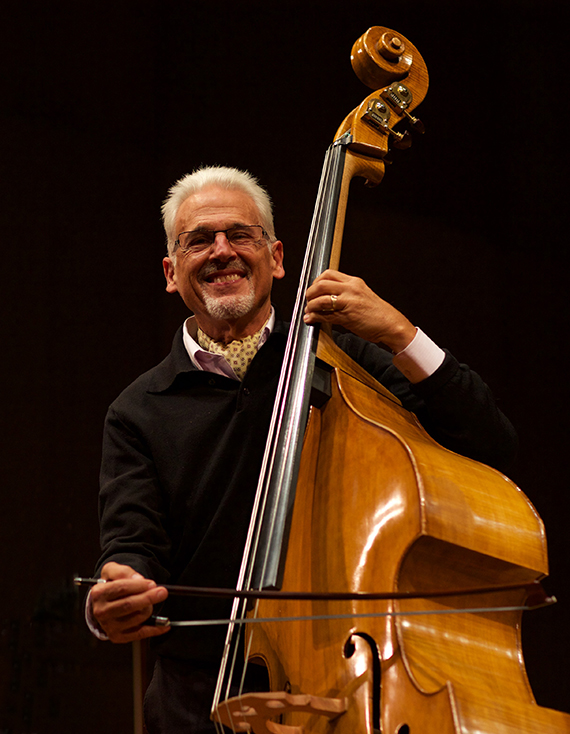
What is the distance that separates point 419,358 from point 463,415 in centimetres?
11

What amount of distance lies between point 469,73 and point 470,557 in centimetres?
192

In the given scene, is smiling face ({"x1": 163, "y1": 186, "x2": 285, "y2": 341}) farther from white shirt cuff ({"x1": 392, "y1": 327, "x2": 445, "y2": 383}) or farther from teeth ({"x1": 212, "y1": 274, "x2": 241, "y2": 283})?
white shirt cuff ({"x1": 392, "y1": 327, "x2": 445, "y2": 383})

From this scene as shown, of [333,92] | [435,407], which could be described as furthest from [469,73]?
[435,407]

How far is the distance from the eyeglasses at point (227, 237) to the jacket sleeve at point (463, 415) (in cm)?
44

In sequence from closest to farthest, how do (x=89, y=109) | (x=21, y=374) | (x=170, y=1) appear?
1. (x=21, y=374)
2. (x=89, y=109)
3. (x=170, y=1)

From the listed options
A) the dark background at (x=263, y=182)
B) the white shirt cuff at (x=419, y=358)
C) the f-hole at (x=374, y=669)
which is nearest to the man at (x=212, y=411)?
the white shirt cuff at (x=419, y=358)

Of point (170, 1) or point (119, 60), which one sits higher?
point (170, 1)

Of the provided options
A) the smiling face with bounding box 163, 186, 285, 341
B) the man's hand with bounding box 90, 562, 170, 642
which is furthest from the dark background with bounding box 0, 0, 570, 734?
the man's hand with bounding box 90, 562, 170, 642

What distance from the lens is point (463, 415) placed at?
46.0 inches

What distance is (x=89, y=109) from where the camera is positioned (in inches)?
85.9

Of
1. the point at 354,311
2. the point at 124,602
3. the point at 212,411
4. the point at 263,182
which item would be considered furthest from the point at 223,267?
the point at 263,182

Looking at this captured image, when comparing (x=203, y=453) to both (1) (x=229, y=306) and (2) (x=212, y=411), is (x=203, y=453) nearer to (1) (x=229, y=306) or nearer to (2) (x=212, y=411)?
(2) (x=212, y=411)

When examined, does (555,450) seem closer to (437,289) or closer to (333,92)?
(437,289)

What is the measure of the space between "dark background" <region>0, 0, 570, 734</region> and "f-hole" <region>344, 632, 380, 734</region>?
1.22 meters
